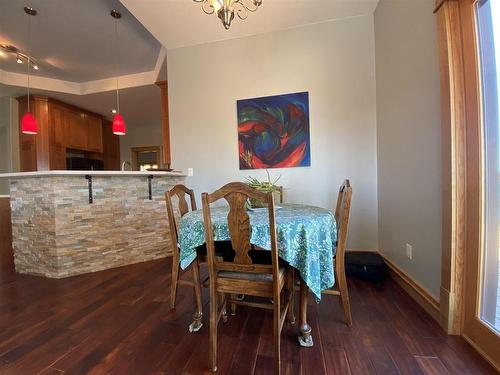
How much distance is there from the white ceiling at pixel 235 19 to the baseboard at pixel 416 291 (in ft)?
8.87

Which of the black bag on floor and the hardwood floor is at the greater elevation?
the black bag on floor

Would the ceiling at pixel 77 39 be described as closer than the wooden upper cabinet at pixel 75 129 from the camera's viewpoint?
Yes

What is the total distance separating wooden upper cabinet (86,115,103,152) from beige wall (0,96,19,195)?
1.20 metres

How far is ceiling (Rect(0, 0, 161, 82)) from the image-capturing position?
8.73ft

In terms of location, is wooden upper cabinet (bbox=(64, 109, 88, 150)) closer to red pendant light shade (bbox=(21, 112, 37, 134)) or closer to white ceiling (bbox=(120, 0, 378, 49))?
red pendant light shade (bbox=(21, 112, 37, 134))

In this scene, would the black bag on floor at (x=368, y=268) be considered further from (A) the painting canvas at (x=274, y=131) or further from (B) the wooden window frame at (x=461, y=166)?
(A) the painting canvas at (x=274, y=131)

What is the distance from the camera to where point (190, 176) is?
10.4 feet

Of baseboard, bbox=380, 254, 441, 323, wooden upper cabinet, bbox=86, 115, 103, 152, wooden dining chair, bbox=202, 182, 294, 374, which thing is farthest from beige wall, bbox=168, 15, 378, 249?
wooden upper cabinet, bbox=86, 115, 103, 152

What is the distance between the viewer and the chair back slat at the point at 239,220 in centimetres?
108

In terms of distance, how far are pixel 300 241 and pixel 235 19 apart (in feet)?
8.54

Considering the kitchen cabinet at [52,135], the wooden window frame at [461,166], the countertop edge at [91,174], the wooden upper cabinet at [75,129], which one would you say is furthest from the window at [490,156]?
the wooden upper cabinet at [75,129]

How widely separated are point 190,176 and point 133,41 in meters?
2.13

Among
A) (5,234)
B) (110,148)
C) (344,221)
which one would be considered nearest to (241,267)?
(344,221)

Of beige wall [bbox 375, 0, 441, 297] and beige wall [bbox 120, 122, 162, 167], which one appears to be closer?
beige wall [bbox 375, 0, 441, 297]
